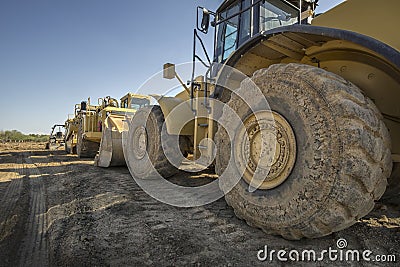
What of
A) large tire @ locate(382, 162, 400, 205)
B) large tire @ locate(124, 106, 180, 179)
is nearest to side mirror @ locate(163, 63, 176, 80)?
large tire @ locate(124, 106, 180, 179)

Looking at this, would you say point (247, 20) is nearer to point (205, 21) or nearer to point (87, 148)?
point (205, 21)

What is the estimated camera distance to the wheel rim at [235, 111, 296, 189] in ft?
6.76

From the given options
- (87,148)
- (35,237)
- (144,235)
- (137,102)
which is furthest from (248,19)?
(87,148)

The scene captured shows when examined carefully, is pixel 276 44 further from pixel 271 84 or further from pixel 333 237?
pixel 333 237

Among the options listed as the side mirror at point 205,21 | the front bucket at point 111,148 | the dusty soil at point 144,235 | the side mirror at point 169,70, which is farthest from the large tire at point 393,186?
the front bucket at point 111,148

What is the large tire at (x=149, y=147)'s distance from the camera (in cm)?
437

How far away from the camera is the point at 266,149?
7.31 feet

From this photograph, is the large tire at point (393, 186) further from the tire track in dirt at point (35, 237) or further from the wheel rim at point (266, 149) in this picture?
the tire track in dirt at point (35, 237)

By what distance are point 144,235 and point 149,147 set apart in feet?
8.41

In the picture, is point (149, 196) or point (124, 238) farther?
point (149, 196)

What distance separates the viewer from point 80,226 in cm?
244

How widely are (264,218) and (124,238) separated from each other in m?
1.19

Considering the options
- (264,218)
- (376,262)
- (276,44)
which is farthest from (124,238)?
(276,44)

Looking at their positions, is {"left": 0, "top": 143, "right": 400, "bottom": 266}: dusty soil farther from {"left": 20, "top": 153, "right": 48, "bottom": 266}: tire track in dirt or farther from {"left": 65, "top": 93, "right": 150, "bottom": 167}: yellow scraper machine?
{"left": 65, "top": 93, "right": 150, "bottom": 167}: yellow scraper machine
